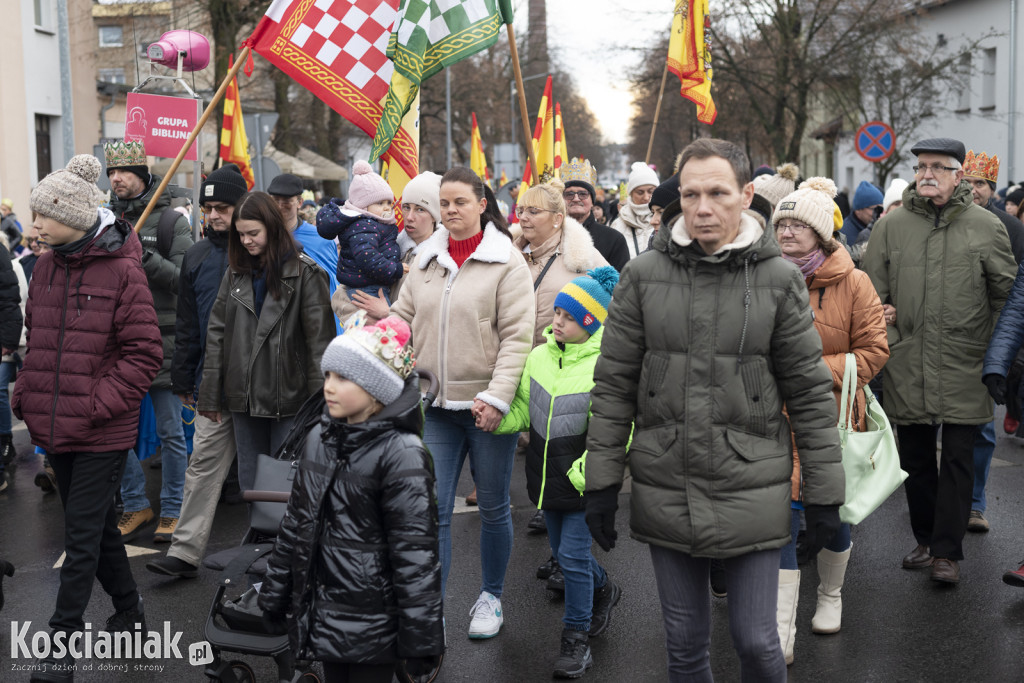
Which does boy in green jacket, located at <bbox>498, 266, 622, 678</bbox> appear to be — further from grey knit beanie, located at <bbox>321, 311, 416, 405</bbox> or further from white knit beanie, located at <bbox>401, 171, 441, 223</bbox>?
white knit beanie, located at <bbox>401, 171, 441, 223</bbox>

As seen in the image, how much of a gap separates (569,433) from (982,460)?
325 cm

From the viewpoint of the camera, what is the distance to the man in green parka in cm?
336

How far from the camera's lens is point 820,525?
3.39 m

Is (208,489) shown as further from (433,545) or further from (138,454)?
(433,545)

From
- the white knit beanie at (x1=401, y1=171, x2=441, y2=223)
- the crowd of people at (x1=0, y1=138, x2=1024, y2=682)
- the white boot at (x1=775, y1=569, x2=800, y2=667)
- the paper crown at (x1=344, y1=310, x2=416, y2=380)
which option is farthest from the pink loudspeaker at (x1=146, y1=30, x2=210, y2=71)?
the white boot at (x1=775, y1=569, x2=800, y2=667)

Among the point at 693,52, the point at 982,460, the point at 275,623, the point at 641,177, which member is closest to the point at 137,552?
the point at 275,623

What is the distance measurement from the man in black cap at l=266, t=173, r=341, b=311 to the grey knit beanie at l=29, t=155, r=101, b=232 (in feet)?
4.83

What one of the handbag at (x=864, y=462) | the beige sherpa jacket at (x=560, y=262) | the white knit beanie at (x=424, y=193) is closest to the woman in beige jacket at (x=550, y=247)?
the beige sherpa jacket at (x=560, y=262)

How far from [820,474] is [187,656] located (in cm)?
304

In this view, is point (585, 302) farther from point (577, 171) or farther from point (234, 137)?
point (234, 137)

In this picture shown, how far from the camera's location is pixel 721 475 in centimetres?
336

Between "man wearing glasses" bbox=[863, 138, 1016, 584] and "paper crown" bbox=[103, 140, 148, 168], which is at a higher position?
"paper crown" bbox=[103, 140, 148, 168]

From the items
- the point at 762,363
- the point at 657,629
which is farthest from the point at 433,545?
the point at 657,629

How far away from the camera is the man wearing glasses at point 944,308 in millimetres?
5473
